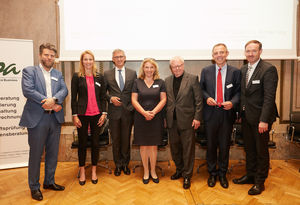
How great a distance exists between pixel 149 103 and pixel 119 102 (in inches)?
19.7

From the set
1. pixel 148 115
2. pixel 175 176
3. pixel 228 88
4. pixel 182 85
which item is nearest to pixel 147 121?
pixel 148 115

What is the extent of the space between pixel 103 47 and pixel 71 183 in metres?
2.23

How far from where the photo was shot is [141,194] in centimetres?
259

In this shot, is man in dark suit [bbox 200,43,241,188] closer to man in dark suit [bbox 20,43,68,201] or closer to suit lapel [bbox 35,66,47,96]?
man in dark suit [bbox 20,43,68,201]

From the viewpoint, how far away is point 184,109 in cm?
266

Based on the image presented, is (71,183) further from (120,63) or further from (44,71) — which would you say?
(120,63)

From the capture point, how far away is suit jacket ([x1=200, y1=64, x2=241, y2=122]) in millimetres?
2637

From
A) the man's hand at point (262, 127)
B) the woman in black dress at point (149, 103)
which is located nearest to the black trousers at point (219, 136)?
the man's hand at point (262, 127)

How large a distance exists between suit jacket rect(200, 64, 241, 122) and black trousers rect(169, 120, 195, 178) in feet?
1.13

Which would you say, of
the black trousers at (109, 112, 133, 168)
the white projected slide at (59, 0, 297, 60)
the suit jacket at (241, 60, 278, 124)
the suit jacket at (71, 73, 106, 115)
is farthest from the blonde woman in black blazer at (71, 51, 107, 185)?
the suit jacket at (241, 60, 278, 124)

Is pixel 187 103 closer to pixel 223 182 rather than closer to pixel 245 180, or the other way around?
pixel 223 182

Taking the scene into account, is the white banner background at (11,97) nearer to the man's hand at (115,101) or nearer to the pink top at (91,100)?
the pink top at (91,100)

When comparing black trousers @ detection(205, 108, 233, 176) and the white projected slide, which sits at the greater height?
the white projected slide

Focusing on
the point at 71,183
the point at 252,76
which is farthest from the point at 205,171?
the point at 71,183
